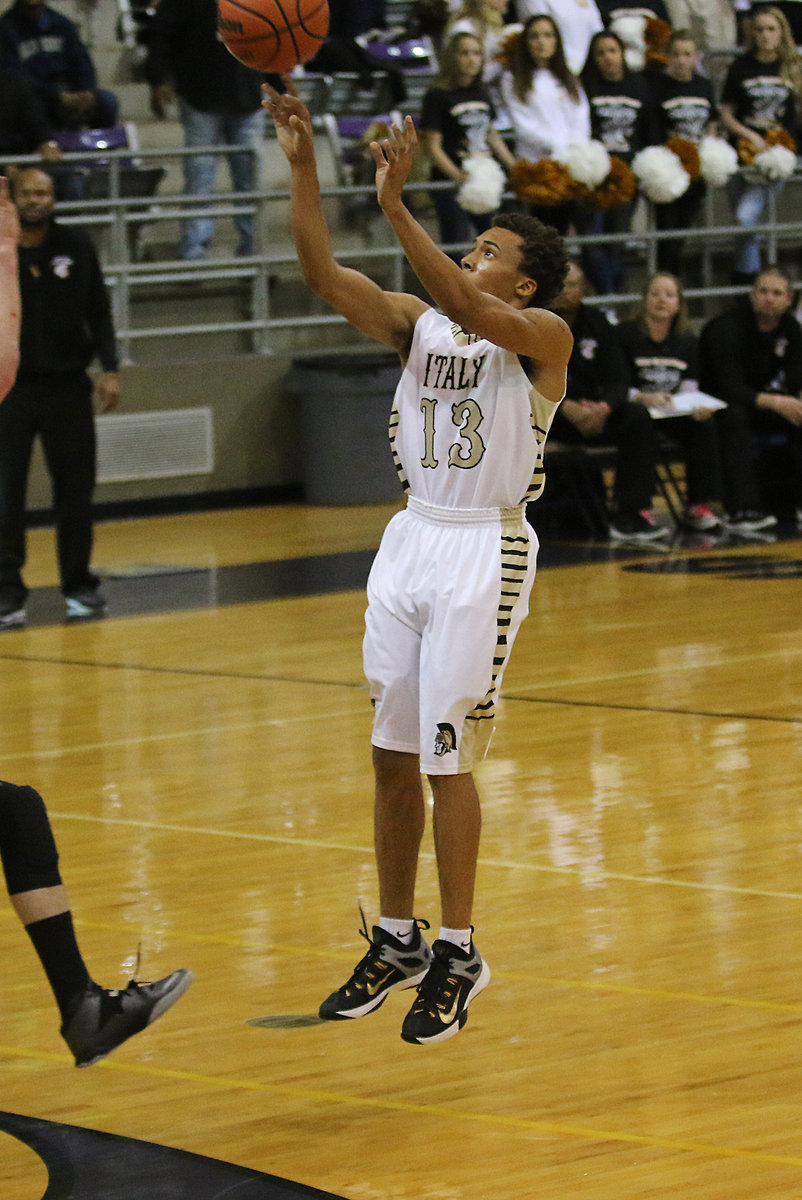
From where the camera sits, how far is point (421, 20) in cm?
1891

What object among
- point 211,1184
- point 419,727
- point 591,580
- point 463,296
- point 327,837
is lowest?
point 591,580

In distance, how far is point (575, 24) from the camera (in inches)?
673

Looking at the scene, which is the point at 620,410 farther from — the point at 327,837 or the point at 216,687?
the point at 327,837

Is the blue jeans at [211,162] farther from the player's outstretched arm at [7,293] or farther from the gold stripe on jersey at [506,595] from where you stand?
the player's outstretched arm at [7,293]

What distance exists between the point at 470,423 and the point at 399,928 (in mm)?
1191

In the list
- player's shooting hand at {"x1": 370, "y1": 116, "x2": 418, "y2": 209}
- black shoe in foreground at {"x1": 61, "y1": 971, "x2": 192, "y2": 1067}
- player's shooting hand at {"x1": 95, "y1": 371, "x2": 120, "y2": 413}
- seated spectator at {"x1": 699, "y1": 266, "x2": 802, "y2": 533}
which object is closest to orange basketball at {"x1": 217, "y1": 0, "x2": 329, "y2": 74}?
player's shooting hand at {"x1": 370, "y1": 116, "x2": 418, "y2": 209}

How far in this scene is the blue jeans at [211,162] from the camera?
16.5 metres

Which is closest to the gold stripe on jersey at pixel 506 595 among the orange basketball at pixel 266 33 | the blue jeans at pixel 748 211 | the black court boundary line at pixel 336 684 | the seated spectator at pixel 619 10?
the orange basketball at pixel 266 33

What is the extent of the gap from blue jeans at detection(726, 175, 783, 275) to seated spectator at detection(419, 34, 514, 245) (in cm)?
313

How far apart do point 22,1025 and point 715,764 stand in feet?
10.7

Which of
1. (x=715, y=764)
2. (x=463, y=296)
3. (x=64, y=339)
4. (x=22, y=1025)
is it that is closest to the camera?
(x=463, y=296)

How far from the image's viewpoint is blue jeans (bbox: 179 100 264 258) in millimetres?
16453

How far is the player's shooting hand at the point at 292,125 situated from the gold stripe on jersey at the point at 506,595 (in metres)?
1.01

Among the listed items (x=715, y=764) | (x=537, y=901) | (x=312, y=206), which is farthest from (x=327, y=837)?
(x=312, y=206)
